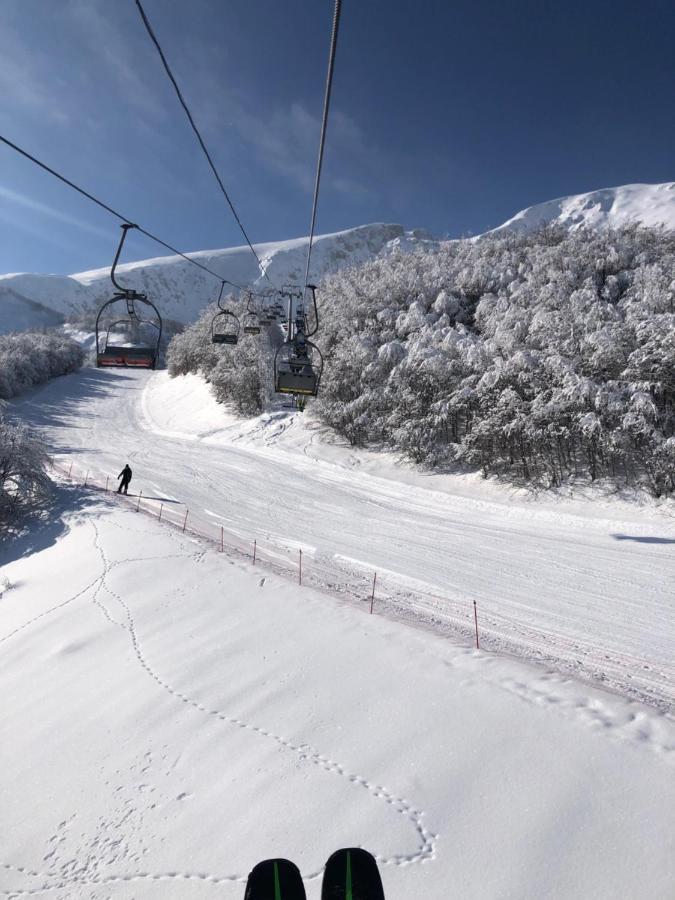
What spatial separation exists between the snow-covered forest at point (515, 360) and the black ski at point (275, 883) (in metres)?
18.2

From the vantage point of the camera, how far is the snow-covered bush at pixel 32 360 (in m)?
53.1

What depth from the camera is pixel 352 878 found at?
234 centimetres

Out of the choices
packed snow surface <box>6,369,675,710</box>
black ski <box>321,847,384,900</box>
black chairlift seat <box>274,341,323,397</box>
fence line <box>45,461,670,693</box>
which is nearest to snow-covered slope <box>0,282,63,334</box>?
packed snow surface <box>6,369,675,710</box>

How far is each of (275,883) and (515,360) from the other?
67.1 ft

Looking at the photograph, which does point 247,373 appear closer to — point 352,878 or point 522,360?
point 522,360

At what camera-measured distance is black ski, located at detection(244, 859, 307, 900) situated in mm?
2311

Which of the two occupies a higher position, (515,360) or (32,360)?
(515,360)

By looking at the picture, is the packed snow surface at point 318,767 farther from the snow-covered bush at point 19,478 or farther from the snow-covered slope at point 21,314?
the snow-covered slope at point 21,314

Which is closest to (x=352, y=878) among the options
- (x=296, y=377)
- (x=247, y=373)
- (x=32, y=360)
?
(x=296, y=377)

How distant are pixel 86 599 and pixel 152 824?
7207 millimetres

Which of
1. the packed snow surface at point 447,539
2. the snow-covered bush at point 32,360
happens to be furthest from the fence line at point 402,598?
the snow-covered bush at point 32,360

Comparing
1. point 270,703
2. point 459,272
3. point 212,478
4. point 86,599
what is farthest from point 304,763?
point 459,272

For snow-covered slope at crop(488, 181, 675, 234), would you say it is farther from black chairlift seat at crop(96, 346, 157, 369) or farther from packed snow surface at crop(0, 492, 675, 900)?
packed snow surface at crop(0, 492, 675, 900)

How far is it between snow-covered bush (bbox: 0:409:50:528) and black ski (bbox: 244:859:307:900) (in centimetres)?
2195
